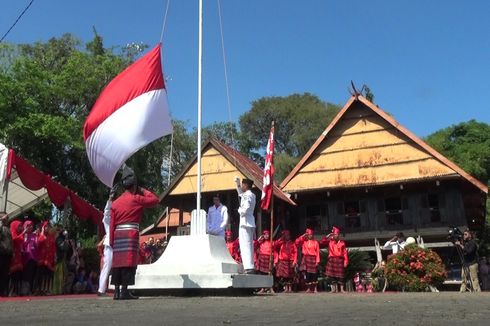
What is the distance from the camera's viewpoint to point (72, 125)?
26234mm

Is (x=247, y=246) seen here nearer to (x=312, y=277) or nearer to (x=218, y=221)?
(x=218, y=221)

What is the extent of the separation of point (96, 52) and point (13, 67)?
532 centimetres

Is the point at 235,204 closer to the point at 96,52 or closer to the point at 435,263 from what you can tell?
the point at 435,263

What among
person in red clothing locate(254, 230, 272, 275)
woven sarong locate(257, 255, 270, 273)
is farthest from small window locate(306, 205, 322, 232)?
woven sarong locate(257, 255, 270, 273)

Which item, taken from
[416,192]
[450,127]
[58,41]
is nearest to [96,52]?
[58,41]

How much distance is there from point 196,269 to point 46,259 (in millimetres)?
6079

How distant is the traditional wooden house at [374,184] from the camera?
68.9 ft

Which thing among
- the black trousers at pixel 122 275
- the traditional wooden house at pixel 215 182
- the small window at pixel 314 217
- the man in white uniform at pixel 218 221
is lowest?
the black trousers at pixel 122 275

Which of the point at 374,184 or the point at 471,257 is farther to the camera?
the point at 374,184

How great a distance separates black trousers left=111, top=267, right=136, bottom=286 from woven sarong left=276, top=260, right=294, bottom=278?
8.70 m

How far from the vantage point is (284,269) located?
15516mm

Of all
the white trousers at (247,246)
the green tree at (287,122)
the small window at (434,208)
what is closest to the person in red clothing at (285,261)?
the white trousers at (247,246)

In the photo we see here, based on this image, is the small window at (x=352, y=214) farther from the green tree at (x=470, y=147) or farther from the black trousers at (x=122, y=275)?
the black trousers at (x=122, y=275)

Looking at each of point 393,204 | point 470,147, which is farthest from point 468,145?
point 393,204
